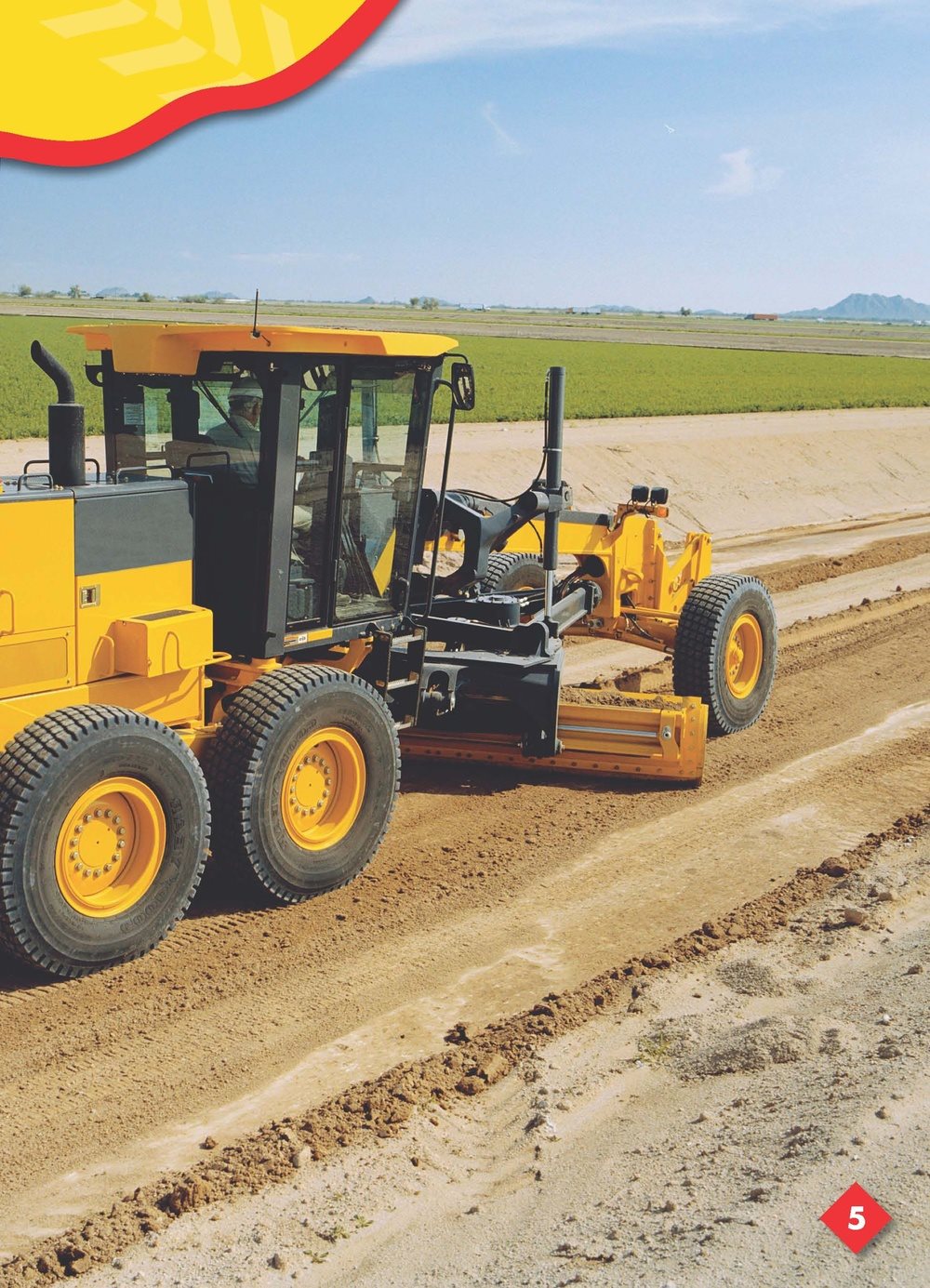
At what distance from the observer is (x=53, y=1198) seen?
14.8 ft

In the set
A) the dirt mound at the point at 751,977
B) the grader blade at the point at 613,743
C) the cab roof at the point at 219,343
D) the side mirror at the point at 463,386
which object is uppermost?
the cab roof at the point at 219,343

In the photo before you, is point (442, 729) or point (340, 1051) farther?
point (442, 729)

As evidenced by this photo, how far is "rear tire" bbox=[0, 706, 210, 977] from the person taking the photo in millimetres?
5578

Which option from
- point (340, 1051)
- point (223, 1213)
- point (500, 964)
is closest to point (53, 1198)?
point (223, 1213)

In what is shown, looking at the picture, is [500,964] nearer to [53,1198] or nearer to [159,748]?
[159,748]

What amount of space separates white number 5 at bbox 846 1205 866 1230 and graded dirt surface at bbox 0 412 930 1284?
0.80 ft

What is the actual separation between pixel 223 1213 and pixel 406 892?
9.33 ft

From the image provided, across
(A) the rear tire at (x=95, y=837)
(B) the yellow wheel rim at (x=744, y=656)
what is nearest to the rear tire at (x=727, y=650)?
(B) the yellow wheel rim at (x=744, y=656)

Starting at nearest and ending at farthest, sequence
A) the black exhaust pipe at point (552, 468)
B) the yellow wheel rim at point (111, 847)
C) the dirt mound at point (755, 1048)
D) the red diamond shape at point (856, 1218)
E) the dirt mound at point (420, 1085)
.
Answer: the red diamond shape at point (856, 1218)
the dirt mound at point (420, 1085)
the dirt mound at point (755, 1048)
the yellow wheel rim at point (111, 847)
the black exhaust pipe at point (552, 468)

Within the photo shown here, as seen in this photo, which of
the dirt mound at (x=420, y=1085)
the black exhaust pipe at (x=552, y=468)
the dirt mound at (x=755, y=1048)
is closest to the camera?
the dirt mound at (x=420, y=1085)

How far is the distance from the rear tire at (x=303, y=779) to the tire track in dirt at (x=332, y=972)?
24 centimetres

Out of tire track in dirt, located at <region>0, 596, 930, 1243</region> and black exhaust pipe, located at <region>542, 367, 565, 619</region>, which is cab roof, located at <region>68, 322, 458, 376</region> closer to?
black exhaust pipe, located at <region>542, 367, 565, 619</region>

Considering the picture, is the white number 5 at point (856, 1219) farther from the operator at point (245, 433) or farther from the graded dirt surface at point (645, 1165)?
the operator at point (245, 433)

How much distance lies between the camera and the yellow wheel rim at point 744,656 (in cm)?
1030
